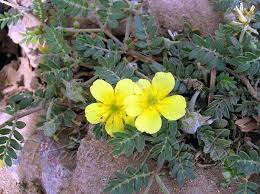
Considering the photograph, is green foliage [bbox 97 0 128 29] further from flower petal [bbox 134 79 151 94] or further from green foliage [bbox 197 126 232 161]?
green foliage [bbox 197 126 232 161]

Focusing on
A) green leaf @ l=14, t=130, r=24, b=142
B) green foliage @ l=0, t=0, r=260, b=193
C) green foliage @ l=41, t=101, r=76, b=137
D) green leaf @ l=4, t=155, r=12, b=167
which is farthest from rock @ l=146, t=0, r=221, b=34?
green leaf @ l=4, t=155, r=12, b=167

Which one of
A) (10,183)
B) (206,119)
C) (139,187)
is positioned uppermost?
(206,119)

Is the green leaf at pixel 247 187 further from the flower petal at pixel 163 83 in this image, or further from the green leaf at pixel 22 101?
the green leaf at pixel 22 101

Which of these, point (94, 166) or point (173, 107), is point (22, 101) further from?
point (173, 107)

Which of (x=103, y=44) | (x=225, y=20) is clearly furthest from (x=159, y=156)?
(x=225, y=20)

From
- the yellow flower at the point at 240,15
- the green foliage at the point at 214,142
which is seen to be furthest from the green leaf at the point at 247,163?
the yellow flower at the point at 240,15

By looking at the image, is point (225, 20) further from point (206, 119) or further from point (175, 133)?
point (175, 133)
